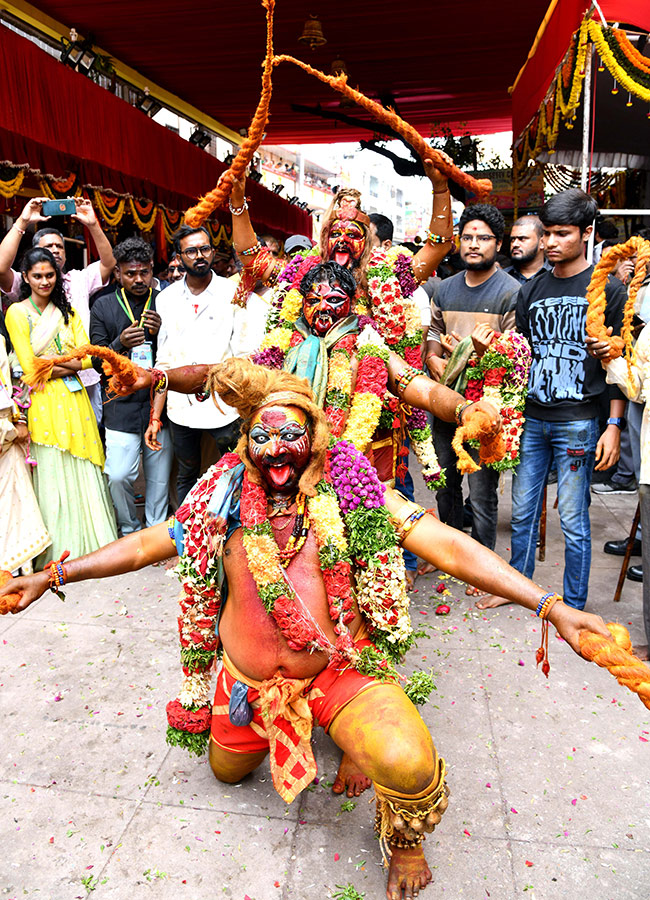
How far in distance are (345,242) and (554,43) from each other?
3.85m

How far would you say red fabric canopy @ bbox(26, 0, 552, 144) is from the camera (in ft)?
26.3

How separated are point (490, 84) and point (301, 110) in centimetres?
323

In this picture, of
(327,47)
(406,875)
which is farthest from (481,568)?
(327,47)

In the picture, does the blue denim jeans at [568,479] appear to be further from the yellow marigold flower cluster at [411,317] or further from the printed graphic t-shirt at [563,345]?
the yellow marigold flower cluster at [411,317]

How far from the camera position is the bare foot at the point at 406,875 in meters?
A: 2.35

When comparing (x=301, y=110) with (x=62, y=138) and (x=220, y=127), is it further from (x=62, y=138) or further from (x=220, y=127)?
(x=62, y=138)

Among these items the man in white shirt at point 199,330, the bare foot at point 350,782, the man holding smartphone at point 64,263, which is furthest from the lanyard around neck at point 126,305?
the bare foot at point 350,782

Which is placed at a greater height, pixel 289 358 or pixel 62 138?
pixel 62 138

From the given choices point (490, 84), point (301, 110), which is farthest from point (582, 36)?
point (301, 110)

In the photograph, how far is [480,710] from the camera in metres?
3.45

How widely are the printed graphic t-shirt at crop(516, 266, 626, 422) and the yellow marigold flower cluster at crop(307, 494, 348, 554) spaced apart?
208 cm

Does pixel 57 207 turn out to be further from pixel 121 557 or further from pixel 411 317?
pixel 121 557

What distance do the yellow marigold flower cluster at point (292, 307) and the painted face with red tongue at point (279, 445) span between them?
114cm

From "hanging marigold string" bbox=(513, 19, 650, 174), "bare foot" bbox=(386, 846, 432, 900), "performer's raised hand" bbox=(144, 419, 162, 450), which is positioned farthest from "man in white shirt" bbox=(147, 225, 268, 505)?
"bare foot" bbox=(386, 846, 432, 900)
